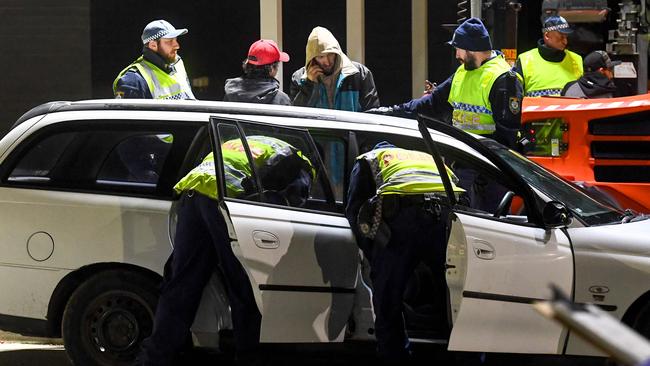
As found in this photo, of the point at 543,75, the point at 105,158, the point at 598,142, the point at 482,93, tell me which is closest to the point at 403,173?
the point at 105,158

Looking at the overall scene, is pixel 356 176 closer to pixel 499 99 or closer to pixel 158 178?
pixel 158 178

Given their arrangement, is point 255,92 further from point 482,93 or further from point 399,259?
point 399,259

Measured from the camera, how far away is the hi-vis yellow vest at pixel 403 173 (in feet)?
17.4

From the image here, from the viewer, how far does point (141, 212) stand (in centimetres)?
562

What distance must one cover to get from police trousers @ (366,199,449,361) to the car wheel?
1131 mm

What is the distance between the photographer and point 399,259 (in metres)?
5.34

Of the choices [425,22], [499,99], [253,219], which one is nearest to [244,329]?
[253,219]

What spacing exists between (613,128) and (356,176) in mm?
2592

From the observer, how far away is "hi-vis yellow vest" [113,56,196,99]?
7.70 m

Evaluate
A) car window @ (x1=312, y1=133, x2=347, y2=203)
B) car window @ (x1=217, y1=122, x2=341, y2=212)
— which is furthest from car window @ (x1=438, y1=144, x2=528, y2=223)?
car window @ (x1=217, y1=122, x2=341, y2=212)

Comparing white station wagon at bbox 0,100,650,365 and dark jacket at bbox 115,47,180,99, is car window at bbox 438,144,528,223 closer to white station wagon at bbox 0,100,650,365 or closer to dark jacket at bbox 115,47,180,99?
white station wagon at bbox 0,100,650,365

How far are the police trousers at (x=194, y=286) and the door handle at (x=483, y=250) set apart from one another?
1.08 m

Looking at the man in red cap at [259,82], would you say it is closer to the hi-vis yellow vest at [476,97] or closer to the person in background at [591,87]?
the hi-vis yellow vest at [476,97]

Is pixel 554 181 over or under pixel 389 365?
over
